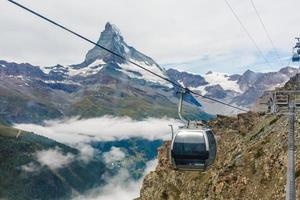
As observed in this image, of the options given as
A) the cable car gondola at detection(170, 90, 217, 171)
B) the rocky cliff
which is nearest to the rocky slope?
the rocky cliff

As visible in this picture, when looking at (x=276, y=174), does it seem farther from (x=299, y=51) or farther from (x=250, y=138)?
(x=250, y=138)

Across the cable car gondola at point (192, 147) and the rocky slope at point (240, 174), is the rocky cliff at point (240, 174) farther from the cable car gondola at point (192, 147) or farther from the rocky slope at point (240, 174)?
the cable car gondola at point (192, 147)

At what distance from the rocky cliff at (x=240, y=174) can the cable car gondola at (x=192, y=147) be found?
49082 millimetres

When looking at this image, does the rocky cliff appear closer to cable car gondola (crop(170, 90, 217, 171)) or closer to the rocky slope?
the rocky slope

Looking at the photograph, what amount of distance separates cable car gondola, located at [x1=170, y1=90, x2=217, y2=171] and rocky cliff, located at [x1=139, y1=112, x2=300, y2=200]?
4908 cm

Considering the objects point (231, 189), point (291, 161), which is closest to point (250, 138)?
point (231, 189)

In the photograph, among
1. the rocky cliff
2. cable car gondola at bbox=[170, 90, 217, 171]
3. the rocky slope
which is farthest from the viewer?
the rocky cliff

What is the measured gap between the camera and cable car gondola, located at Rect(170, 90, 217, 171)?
45.8 meters

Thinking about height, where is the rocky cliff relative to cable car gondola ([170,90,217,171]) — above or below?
below

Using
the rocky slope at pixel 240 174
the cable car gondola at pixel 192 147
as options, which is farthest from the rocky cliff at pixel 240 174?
the cable car gondola at pixel 192 147

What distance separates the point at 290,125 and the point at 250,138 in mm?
117219

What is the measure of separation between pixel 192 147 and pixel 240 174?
9086cm

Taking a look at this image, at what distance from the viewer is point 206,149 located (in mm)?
45719

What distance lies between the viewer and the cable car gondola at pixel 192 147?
150 feet
